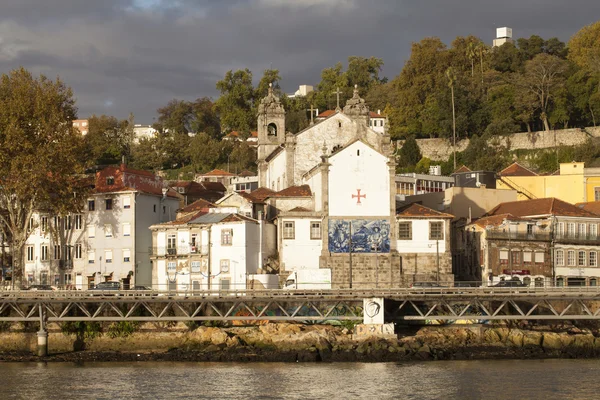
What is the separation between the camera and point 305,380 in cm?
5522

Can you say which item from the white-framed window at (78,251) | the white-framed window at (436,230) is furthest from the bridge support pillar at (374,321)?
the white-framed window at (78,251)

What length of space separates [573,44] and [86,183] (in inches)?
2995

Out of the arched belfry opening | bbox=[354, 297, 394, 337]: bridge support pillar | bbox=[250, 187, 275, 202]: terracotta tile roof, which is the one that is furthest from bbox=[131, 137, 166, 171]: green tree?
bbox=[354, 297, 394, 337]: bridge support pillar

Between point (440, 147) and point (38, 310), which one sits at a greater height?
point (440, 147)

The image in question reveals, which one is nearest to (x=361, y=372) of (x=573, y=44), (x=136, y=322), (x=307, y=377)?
(x=307, y=377)

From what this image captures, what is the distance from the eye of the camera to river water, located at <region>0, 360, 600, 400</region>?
169 feet

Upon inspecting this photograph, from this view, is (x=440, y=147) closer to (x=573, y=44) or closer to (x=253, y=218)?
(x=573, y=44)

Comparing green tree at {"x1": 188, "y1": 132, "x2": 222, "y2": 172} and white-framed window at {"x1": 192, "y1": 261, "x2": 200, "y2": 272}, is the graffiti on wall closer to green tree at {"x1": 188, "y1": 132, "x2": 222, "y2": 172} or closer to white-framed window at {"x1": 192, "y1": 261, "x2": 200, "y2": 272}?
white-framed window at {"x1": 192, "y1": 261, "x2": 200, "y2": 272}

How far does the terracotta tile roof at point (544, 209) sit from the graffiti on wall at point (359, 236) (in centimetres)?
1313

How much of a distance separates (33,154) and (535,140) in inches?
2389

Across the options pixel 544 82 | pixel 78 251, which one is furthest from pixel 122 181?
pixel 544 82

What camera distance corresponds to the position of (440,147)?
411 ft

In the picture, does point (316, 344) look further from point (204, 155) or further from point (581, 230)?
point (204, 155)

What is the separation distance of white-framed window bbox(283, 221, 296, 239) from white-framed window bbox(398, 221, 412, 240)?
24.3ft
